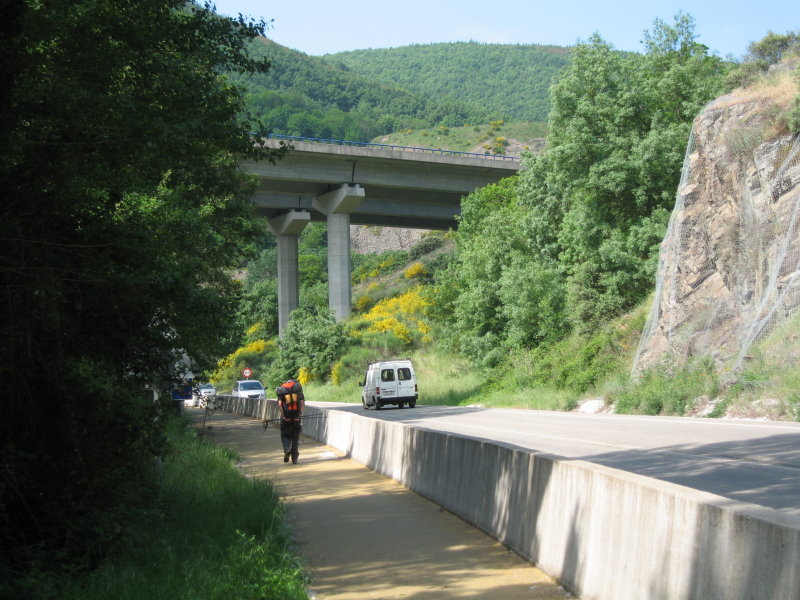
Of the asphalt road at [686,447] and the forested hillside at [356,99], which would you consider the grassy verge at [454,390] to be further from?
the forested hillside at [356,99]

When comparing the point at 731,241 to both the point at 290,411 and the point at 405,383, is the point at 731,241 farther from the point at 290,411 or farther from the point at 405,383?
the point at 290,411

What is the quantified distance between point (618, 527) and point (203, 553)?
3925 millimetres

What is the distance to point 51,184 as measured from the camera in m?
8.64

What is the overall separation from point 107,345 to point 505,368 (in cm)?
3407

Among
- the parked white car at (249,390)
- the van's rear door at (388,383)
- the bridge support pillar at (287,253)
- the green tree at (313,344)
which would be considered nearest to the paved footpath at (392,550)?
the van's rear door at (388,383)

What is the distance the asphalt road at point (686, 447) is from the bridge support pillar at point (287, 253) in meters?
39.9

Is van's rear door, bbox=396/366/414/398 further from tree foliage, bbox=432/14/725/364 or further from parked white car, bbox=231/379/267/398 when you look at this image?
parked white car, bbox=231/379/267/398

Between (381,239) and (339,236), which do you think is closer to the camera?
(339,236)

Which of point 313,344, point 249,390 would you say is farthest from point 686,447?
point 313,344

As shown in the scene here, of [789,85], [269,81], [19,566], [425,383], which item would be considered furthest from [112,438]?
[269,81]

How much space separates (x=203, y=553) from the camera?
8.27 meters

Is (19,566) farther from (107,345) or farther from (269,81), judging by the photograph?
(269,81)

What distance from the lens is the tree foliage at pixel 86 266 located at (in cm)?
800

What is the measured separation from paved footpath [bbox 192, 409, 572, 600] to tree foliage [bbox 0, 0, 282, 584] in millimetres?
2055
